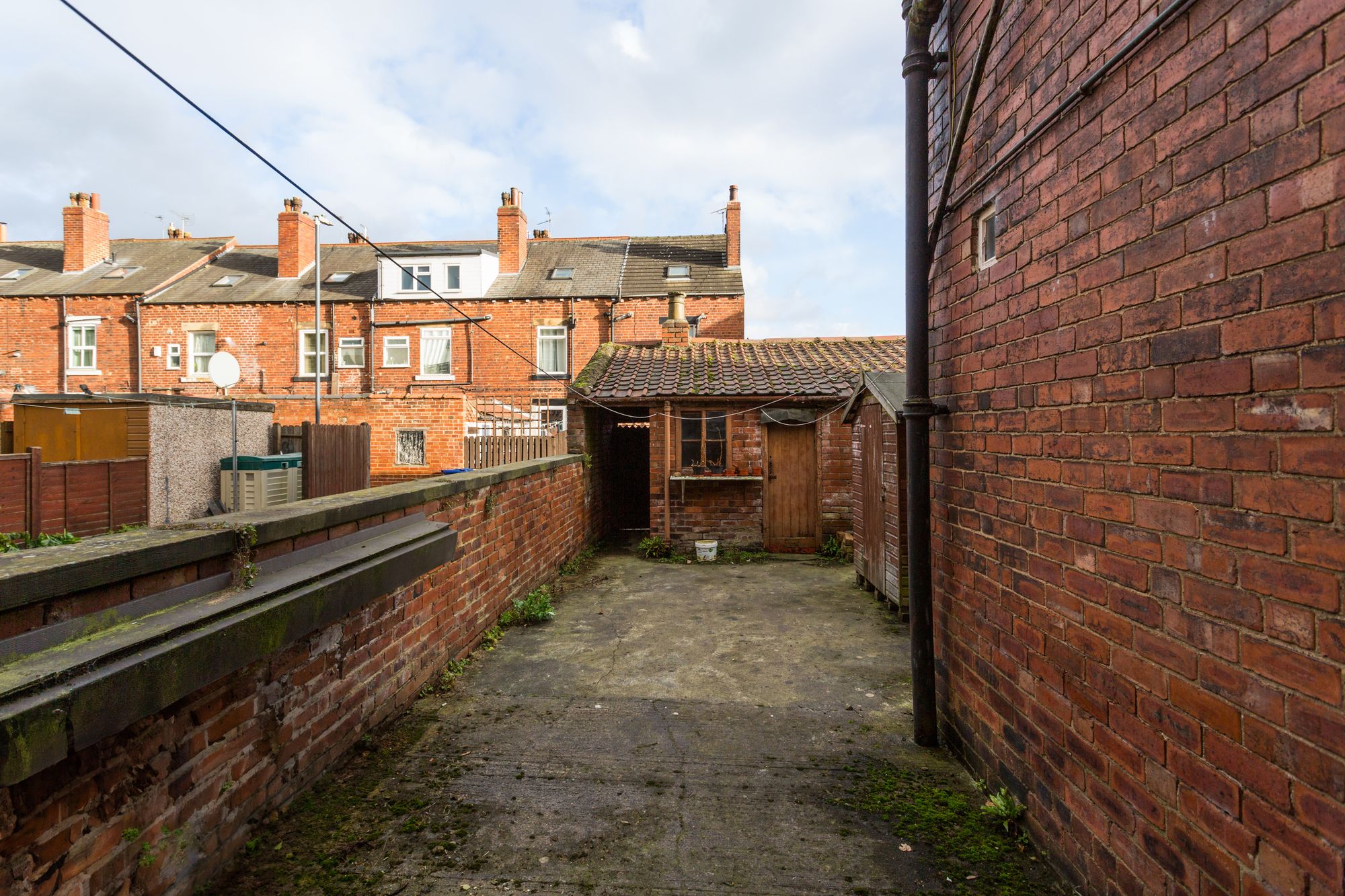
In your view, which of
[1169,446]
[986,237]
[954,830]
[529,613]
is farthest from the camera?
[529,613]

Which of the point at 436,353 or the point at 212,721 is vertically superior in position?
the point at 436,353

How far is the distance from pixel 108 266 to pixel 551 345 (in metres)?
17.7

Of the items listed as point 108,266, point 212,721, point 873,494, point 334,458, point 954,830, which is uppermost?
point 108,266

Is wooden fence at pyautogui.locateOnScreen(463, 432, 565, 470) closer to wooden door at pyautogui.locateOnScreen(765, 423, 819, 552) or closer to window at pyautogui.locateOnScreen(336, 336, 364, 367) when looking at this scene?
wooden door at pyautogui.locateOnScreen(765, 423, 819, 552)

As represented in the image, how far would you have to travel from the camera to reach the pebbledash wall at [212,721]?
1672mm

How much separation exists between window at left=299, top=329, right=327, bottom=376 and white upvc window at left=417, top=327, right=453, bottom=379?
3.37m

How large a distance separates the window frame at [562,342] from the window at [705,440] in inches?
438

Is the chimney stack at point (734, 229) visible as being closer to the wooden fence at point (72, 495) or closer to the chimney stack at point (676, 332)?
the chimney stack at point (676, 332)

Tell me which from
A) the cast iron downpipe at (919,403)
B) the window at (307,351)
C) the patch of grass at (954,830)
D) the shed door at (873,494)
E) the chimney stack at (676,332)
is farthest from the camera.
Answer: the window at (307,351)

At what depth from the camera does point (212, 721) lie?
2289 millimetres

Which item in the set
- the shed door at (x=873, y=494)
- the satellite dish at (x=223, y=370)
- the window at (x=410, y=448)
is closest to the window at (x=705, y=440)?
the shed door at (x=873, y=494)

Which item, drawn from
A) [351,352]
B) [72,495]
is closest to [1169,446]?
[72,495]

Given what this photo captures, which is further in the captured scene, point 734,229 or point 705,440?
point 734,229

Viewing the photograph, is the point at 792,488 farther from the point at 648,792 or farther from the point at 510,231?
the point at 510,231
